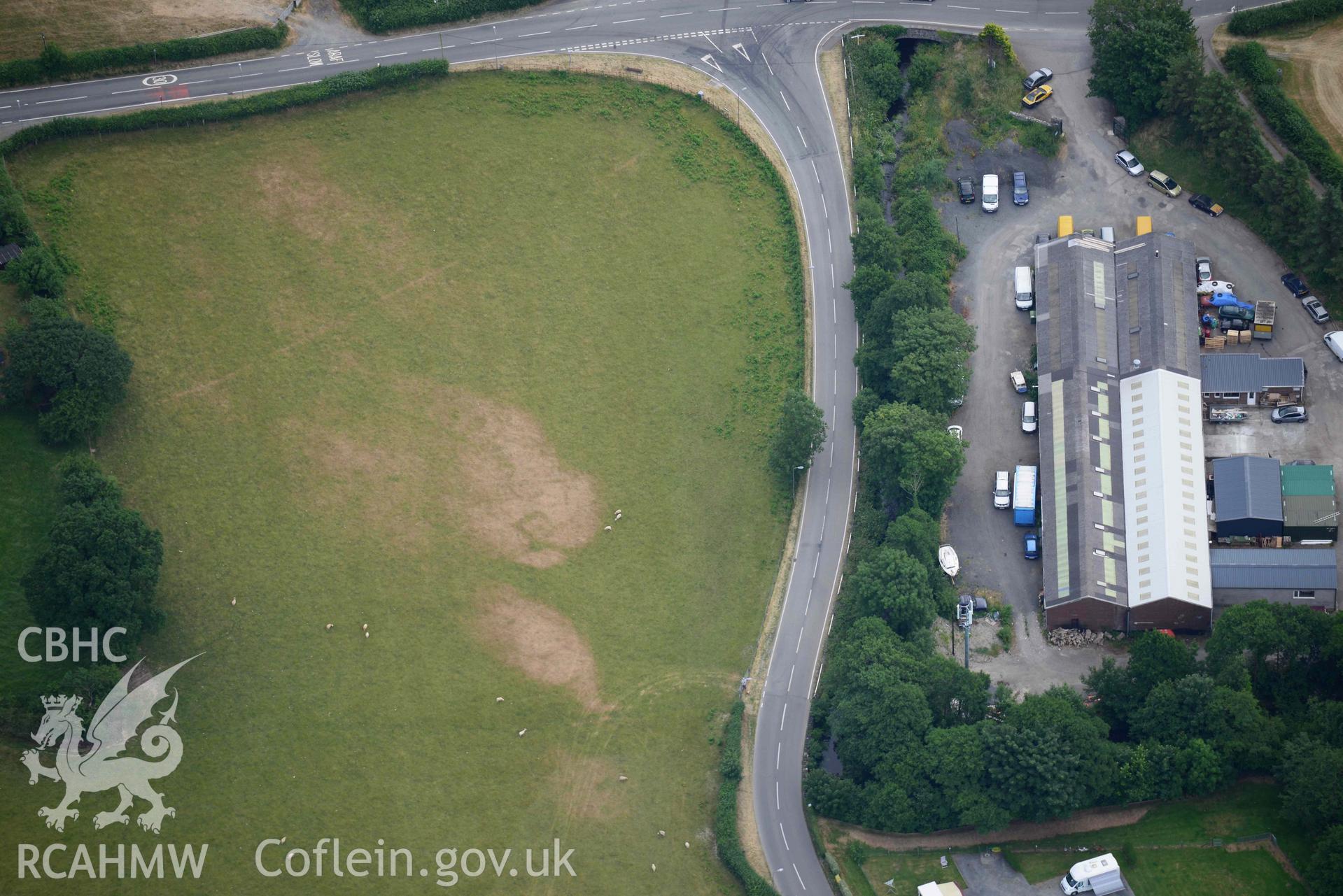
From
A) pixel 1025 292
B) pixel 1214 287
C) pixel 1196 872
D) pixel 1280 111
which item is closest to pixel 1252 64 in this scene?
pixel 1280 111

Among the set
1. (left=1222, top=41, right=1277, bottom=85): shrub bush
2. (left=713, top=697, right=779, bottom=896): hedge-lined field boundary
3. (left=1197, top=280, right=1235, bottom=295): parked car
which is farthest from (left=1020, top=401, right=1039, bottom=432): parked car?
(left=1222, top=41, right=1277, bottom=85): shrub bush

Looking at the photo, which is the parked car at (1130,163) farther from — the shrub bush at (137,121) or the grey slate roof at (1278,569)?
the shrub bush at (137,121)

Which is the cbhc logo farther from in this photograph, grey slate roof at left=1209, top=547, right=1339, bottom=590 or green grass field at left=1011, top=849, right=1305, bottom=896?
grey slate roof at left=1209, top=547, right=1339, bottom=590

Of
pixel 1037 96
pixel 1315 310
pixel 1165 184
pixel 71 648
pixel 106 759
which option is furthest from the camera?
pixel 1037 96

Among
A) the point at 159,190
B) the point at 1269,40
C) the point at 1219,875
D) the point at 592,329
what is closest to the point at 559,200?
the point at 592,329

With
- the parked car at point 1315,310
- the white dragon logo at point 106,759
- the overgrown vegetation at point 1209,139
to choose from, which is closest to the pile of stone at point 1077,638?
the parked car at point 1315,310

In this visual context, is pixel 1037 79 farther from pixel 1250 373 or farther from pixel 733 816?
pixel 733 816
